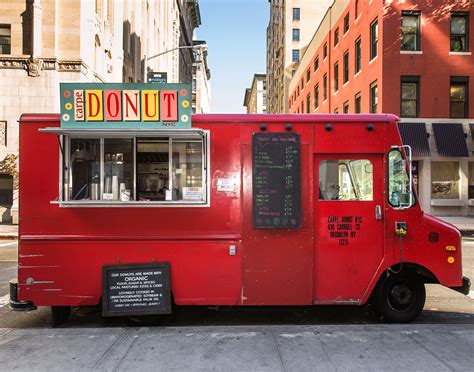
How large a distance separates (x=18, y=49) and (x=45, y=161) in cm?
1929

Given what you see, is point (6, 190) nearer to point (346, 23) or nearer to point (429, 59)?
point (429, 59)

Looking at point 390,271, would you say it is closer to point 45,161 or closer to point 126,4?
point 45,161

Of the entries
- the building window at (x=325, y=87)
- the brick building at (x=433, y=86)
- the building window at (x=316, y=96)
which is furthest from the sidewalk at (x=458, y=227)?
the building window at (x=316, y=96)

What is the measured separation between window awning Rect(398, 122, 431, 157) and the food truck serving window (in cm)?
1990

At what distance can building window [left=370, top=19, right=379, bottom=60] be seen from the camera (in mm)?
25391

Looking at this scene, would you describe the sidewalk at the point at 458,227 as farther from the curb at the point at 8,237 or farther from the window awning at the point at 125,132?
the window awning at the point at 125,132

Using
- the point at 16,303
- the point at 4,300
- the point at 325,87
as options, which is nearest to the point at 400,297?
the point at 16,303

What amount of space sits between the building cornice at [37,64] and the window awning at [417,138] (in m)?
17.0

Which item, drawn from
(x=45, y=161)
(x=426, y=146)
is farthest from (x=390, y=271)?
(x=426, y=146)

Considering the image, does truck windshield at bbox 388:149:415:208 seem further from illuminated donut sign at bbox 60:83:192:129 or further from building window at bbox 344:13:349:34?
building window at bbox 344:13:349:34

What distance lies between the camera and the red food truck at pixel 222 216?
5672mm

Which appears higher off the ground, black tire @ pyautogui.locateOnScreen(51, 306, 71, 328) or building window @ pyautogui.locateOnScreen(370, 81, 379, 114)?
building window @ pyautogui.locateOnScreen(370, 81, 379, 114)

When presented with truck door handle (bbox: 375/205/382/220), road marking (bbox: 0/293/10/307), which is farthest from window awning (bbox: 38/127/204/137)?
road marking (bbox: 0/293/10/307)

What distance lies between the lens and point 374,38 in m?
25.9
